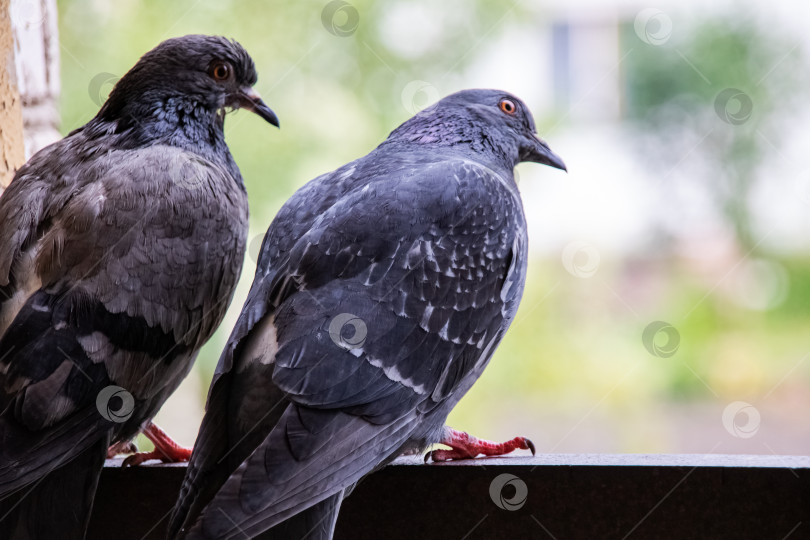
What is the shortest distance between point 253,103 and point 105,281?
61 cm

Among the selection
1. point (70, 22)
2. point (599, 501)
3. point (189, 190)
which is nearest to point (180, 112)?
point (189, 190)

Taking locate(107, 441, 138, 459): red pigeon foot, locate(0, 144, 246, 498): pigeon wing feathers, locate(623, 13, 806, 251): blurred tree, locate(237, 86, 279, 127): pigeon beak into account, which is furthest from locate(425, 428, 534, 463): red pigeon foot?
locate(623, 13, 806, 251): blurred tree

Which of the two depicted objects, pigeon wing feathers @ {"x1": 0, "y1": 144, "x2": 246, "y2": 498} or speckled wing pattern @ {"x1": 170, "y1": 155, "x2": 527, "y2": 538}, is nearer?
speckled wing pattern @ {"x1": 170, "y1": 155, "x2": 527, "y2": 538}

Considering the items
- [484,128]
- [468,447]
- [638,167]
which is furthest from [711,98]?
[468,447]

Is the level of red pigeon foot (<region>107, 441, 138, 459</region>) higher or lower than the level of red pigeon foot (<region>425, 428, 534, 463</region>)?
lower

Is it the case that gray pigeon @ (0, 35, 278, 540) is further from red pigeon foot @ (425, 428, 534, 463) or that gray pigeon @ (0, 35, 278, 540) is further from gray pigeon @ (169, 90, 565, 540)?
red pigeon foot @ (425, 428, 534, 463)

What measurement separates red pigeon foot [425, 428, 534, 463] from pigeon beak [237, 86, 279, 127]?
81cm

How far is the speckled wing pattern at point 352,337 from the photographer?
1164 mm

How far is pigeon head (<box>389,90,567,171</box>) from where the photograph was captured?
1.74 metres

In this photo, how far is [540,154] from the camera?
188 cm

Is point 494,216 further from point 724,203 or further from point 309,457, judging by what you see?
point 724,203

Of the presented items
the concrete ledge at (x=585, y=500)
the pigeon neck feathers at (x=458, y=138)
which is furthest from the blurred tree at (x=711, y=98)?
the concrete ledge at (x=585, y=500)

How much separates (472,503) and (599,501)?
204mm

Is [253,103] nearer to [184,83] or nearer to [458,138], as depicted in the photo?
[184,83]
